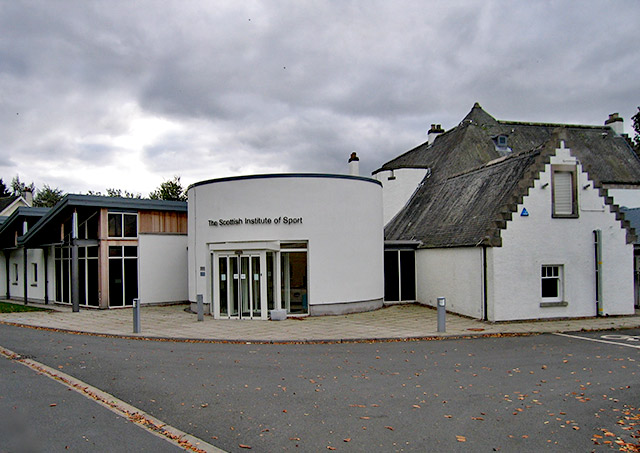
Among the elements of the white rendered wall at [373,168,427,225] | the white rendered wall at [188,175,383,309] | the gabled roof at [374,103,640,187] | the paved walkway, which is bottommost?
the paved walkway

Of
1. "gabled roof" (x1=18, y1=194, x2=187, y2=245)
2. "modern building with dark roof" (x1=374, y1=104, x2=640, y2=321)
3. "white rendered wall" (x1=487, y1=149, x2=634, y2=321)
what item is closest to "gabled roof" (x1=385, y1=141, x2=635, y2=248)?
"modern building with dark roof" (x1=374, y1=104, x2=640, y2=321)

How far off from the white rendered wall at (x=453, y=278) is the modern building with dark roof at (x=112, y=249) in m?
11.0

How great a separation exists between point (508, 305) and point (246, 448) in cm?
1358

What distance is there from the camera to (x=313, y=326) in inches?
671

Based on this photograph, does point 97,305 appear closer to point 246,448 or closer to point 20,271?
point 20,271

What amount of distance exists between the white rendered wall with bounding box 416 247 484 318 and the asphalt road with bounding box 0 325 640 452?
441cm

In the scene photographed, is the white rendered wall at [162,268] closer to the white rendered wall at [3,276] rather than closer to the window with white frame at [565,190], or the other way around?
the white rendered wall at [3,276]

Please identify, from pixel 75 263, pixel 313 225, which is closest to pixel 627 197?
pixel 313 225

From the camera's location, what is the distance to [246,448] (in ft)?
20.4

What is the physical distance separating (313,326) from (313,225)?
13.4ft

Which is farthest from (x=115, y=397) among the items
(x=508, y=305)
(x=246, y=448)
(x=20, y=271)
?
(x=20, y=271)

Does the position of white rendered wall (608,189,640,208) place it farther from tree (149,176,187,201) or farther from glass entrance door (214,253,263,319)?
tree (149,176,187,201)

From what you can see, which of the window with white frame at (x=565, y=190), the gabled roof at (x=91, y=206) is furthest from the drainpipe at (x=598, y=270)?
the gabled roof at (x=91, y=206)

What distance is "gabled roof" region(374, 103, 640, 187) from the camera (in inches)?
1220
